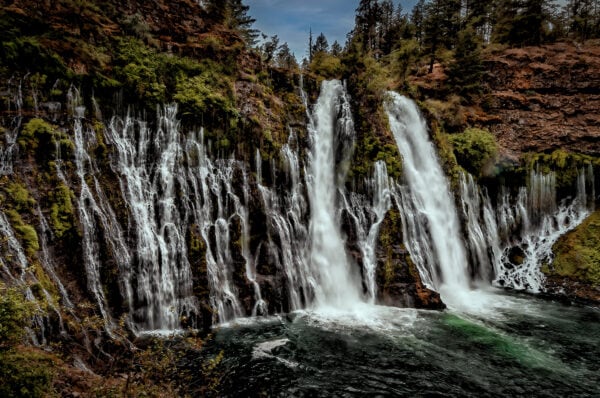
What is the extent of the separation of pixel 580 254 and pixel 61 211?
79.1 feet

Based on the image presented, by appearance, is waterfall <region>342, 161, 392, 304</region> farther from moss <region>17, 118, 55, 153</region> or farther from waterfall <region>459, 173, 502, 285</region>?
moss <region>17, 118, 55, 153</region>

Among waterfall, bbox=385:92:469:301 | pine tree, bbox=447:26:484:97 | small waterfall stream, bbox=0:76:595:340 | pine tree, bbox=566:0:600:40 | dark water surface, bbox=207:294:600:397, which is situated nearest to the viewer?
dark water surface, bbox=207:294:600:397

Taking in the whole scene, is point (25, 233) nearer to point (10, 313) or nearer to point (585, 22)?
point (10, 313)

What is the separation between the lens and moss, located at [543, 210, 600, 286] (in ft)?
56.5

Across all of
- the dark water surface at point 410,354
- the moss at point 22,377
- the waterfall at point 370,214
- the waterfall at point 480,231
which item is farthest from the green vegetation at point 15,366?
the waterfall at point 480,231

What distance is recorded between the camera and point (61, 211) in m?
9.83

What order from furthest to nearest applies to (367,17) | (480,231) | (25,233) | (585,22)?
(367,17) < (585,22) < (480,231) < (25,233)

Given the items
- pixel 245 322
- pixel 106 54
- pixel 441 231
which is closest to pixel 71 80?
pixel 106 54

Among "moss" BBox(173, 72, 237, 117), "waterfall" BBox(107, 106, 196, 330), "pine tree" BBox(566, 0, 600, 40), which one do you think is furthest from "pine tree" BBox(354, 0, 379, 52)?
"waterfall" BBox(107, 106, 196, 330)

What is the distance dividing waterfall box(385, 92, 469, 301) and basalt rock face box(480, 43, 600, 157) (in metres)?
6.82

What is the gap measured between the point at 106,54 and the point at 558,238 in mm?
25644

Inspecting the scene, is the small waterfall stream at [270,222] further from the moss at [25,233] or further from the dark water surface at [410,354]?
the dark water surface at [410,354]

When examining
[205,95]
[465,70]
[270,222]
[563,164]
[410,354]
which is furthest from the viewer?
[465,70]

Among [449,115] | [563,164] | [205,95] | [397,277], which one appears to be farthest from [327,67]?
[563,164]
